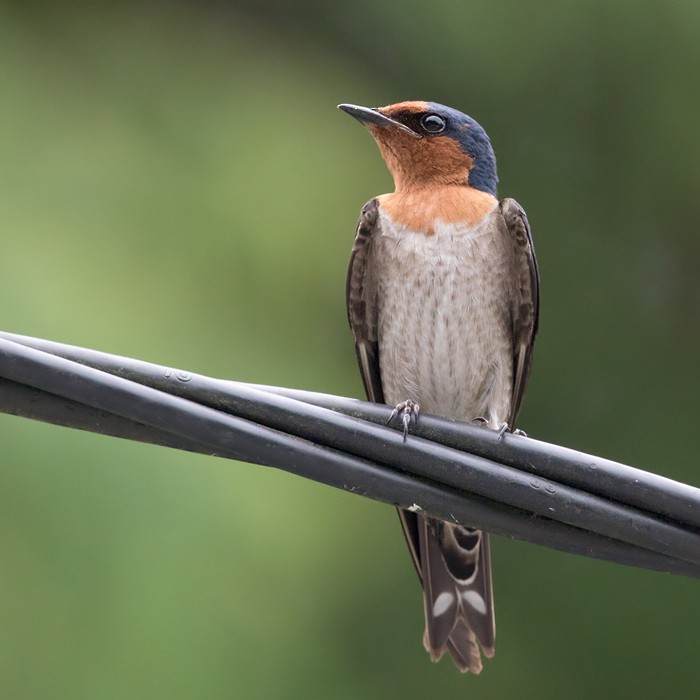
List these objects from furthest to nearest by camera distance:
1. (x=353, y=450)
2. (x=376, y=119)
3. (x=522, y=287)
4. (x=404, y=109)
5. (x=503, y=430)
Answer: (x=404, y=109), (x=376, y=119), (x=522, y=287), (x=503, y=430), (x=353, y=450)

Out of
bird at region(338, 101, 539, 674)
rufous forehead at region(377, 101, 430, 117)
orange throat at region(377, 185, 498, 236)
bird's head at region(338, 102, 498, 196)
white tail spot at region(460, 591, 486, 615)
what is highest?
rufous forehead at region(377, 101, 430, 117)

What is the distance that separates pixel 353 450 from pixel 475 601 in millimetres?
1713

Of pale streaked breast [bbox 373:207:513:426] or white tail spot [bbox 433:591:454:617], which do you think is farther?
pale streaked breast [bbox 373:207:513:426]

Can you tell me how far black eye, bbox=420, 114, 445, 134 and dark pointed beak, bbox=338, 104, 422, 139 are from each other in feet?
0.22

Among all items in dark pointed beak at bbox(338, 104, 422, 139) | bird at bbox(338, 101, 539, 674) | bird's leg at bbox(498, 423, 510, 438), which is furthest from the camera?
dark pointed beak at bbox(338, 104, 422, 139)

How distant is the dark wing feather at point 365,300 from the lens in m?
4.50

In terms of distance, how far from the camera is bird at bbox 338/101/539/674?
4207mm

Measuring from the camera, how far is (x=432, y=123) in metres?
4.88

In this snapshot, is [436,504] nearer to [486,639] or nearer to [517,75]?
[486,639]

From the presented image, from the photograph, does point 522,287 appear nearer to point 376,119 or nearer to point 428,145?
point 428,145

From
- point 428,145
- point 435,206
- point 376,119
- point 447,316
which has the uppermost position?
point 376,119

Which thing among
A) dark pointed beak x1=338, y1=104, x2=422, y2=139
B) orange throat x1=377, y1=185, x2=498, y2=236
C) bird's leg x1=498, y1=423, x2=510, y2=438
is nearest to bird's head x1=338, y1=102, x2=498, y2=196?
dark pointed beak x1=338, y1=104, x2=422, y2=139

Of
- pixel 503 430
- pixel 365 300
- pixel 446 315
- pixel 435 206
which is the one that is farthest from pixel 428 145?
pixel 503 430

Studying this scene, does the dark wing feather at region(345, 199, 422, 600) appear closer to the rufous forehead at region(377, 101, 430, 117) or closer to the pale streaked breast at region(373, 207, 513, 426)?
the pale streaked breast at region(373, 207, 513, 426)
